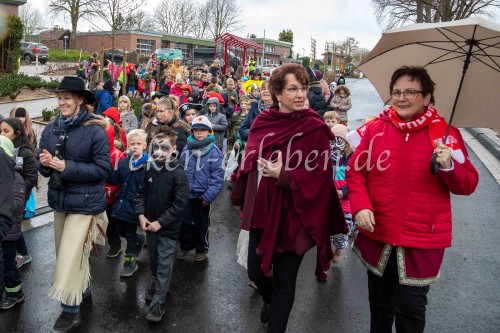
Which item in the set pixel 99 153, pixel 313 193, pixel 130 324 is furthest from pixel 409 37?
pixel 130 324

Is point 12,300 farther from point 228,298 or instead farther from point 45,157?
point 228,298

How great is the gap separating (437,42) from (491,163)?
9453 millimetres

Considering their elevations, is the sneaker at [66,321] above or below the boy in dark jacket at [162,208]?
below

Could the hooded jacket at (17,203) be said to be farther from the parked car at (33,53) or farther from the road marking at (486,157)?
the parked car at (33,53)

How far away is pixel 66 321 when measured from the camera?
11.1ft

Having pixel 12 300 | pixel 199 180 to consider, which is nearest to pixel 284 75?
pixel 199 180

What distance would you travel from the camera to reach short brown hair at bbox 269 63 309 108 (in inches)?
116

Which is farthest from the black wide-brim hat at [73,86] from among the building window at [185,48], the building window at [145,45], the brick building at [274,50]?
the building window at [185,48]

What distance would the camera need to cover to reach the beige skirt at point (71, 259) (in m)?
3.39

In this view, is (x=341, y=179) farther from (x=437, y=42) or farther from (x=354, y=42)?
(x=354, y=42)

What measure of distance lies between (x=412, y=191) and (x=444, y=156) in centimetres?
31

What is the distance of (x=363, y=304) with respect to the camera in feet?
13.2

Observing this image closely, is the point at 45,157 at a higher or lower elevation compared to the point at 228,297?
higher

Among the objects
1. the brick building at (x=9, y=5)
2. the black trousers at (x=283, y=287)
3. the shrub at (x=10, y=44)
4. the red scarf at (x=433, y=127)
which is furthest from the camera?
the brick building at (x=9, y=5)
